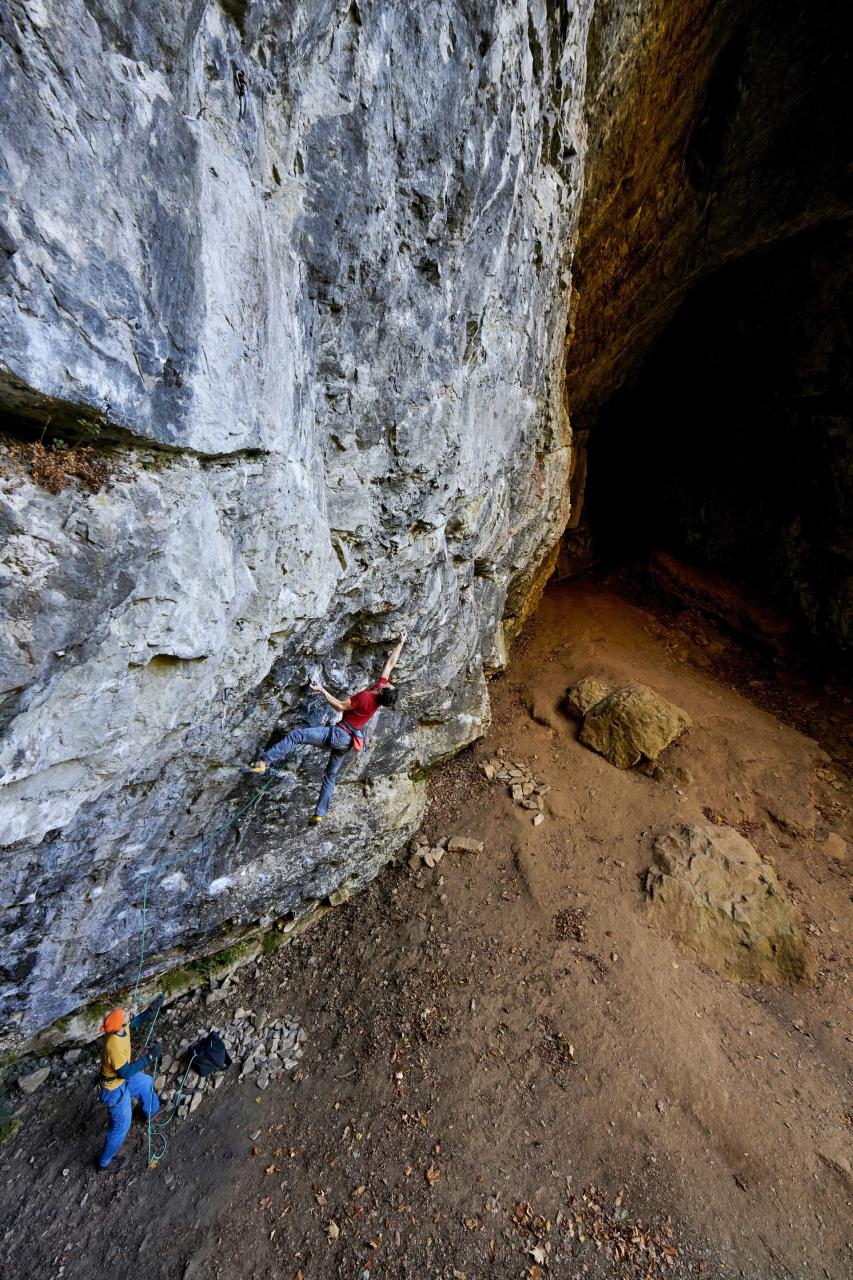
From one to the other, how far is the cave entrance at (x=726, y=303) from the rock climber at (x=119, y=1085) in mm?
12773

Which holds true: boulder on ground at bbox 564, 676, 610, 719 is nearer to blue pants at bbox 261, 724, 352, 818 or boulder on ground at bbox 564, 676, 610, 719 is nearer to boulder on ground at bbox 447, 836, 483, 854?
boulder on ground at bbox 447, 836, 483, 854

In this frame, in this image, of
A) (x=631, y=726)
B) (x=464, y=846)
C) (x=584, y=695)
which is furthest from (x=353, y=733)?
(x=584, y=695)

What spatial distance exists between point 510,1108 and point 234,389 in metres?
8.10

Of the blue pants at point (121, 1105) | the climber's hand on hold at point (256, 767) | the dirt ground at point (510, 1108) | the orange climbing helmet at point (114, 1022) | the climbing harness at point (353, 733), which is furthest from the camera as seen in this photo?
the climbing harness at point (353, 733)

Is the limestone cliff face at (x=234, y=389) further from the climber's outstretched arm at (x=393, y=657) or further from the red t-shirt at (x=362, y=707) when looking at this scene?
the red t-shirt at (x=362, y=707)

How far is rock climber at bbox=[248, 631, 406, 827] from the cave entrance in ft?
27.3

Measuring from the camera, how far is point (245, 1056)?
23.0 ft

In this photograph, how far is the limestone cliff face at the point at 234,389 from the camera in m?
2.74

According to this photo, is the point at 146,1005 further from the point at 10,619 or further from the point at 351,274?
the point at 351,274

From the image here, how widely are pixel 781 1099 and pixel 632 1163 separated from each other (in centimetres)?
201

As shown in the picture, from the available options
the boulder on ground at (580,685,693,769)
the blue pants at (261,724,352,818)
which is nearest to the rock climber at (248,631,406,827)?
the blue pants at (261,724,352,818)

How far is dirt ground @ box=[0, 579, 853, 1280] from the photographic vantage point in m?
5.38

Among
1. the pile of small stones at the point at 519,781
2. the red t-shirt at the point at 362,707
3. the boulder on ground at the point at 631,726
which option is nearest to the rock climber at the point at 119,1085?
the red t-shirt at the point at 362,707

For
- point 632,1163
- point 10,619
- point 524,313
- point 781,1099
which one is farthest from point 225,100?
point 781,1099
